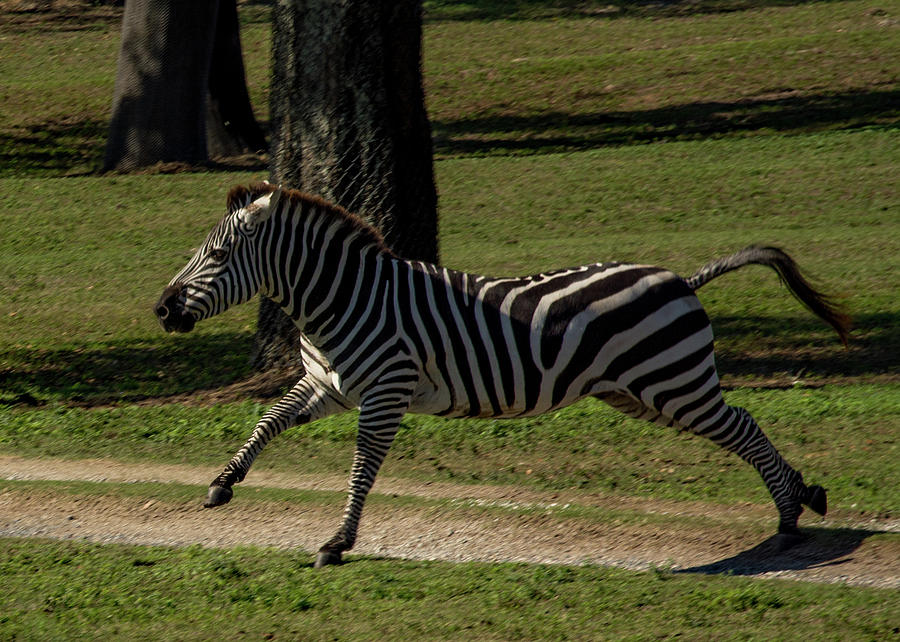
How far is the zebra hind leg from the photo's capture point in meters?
8.04

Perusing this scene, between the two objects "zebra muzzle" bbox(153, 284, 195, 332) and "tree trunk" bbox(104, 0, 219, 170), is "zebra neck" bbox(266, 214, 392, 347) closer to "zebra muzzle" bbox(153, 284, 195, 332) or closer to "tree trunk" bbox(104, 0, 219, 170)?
"zebra muzzle" bbox(153, 284, 195, 332)

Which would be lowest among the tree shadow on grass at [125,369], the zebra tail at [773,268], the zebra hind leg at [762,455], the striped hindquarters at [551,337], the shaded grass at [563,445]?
the tree shadow on grass at [125,369]

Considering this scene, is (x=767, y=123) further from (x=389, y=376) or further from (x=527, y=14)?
(x=389, y=376)

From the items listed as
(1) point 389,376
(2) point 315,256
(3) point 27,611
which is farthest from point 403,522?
(3) point 27,611

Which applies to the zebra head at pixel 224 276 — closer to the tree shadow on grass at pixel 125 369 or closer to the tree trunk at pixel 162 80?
the tree shadow on grass at pixel 125 369

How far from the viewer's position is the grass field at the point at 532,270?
7.41m

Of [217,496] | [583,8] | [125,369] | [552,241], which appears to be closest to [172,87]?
[552,241]

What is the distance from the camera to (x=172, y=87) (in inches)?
881

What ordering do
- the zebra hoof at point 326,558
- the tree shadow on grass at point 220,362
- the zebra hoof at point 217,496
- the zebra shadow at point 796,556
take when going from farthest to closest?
the tree shadow on grass at point 220,362, the zebra hoof at point 217,496, the zebra hoof at point 326,558, the zebra shadow at point 796,556

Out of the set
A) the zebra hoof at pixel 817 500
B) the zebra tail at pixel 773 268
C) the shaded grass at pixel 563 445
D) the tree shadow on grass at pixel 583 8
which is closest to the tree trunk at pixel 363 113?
the shaded grass at pixel 563 445

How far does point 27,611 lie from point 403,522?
8.49ft

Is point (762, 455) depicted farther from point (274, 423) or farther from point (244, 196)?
point (244, 196)

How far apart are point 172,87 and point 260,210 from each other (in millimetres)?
15047

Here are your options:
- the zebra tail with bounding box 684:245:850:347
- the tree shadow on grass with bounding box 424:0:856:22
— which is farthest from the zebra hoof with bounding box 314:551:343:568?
the tree shadow on grass with bounding box 424:0:856:22
